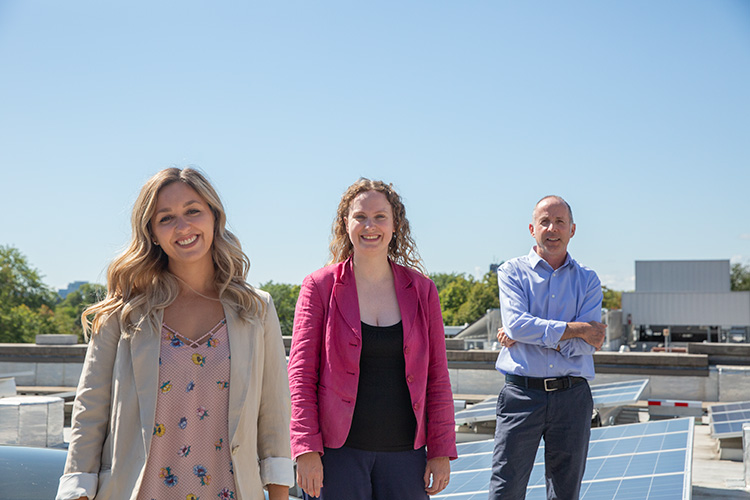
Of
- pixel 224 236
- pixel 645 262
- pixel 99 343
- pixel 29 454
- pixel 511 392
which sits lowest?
pixel 29 454

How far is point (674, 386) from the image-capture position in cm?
1223

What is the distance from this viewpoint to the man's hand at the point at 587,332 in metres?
4.24

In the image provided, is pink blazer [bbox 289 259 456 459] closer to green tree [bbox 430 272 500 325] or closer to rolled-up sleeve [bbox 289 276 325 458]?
rolled-up sleeve [bbox 289 276 325 458]

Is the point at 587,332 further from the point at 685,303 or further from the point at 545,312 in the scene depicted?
the point at 685,303

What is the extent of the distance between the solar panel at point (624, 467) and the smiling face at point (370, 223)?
6.92 feet

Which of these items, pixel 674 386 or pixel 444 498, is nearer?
pixel 444 498

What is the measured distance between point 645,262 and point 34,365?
3477 cm

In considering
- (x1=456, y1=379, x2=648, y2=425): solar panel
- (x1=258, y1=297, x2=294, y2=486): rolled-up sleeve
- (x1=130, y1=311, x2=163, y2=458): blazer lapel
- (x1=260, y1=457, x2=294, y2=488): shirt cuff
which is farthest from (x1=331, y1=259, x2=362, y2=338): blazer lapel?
(x1=456, y1=379, x2=648, y2=425): solar panel

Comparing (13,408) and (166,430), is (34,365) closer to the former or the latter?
(13,408)

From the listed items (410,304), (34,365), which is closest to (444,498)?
(410,304)

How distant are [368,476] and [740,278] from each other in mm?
107578

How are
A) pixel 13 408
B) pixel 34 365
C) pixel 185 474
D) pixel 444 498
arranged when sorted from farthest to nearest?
pixel 34 365
pixel 13 408
pixel 444 498
pixel 185 474

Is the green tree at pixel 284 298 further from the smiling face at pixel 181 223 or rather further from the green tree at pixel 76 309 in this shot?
the smiling face at pixel 181 223

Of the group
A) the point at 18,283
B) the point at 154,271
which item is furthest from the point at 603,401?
the point at 18,283
